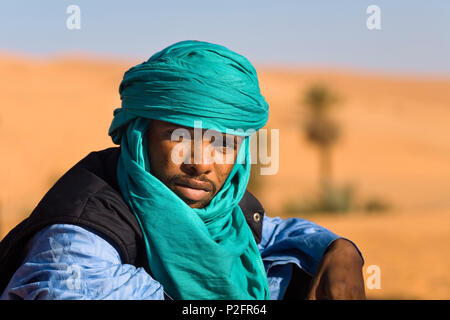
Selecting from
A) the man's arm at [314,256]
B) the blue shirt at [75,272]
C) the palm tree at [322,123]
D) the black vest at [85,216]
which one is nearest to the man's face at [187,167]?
the black vest at [85,216]

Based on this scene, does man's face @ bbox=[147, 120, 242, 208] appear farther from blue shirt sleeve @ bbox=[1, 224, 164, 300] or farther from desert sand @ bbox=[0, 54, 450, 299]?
desert sand @ bbox=[0, 54, 450, 299]

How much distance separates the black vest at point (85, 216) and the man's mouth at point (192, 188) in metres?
0.25

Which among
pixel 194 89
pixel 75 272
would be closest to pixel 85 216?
pixel 75 272

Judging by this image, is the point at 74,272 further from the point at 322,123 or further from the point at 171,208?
the point at 322,123

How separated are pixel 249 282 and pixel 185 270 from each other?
0.36 m

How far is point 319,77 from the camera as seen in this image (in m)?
83.3

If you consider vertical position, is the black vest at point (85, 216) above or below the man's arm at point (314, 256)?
above

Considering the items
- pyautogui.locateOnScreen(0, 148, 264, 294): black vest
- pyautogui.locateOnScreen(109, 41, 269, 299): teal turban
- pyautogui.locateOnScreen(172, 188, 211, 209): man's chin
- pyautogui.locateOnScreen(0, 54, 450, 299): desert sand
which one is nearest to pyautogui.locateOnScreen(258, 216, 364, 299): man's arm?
pyautogui.locateOnScreen(109, 41, 269, 299): teal turban

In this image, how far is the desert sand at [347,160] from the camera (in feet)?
46.8

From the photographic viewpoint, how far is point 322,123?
32500 mm

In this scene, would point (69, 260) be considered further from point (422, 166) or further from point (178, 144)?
point (422, 166)

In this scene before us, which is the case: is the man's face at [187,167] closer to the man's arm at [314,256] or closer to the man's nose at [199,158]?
the man's nose at [199,158]

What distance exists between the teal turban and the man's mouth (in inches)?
2.6
